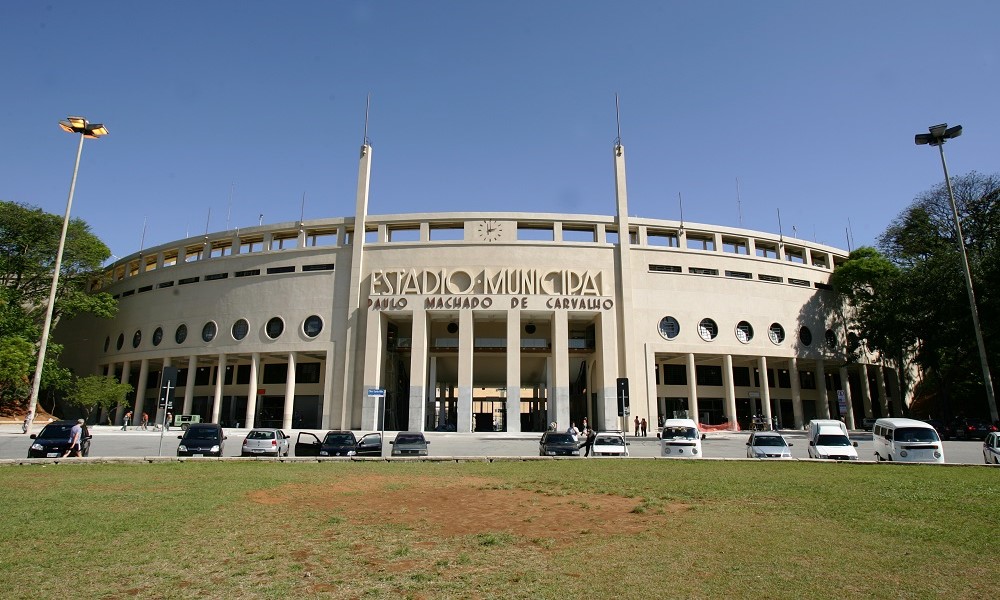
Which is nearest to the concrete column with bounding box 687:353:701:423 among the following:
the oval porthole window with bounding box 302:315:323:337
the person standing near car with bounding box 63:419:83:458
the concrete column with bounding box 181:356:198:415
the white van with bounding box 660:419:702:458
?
the white van with bounding box 660:419:702:458

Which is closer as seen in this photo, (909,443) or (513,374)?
(909,443)

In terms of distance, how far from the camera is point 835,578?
20.6 feet

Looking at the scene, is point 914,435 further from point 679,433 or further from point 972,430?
point 972,430

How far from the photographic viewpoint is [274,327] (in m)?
48.1

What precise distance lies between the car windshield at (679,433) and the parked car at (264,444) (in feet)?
51.7

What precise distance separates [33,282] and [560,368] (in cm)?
4422

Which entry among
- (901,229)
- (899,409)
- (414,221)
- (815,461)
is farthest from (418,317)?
(899,409)

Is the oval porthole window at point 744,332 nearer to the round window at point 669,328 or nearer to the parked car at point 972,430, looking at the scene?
the round window at point 669,328

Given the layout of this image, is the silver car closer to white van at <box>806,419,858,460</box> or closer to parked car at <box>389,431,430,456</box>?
parked car at <box>389,431,430,456</box>


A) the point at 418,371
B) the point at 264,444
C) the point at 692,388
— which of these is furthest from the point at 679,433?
the point at 418,371

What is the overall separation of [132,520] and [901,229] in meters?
61.6

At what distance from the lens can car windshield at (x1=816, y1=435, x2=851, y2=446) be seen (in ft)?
73.1

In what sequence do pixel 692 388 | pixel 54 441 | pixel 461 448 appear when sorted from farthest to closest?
pixel 692 388 → pixel 461 448 → pixel 54 441

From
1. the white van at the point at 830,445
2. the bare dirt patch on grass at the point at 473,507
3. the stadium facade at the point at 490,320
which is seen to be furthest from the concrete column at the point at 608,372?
the bare dirt patch on grass at the point at 473,507
